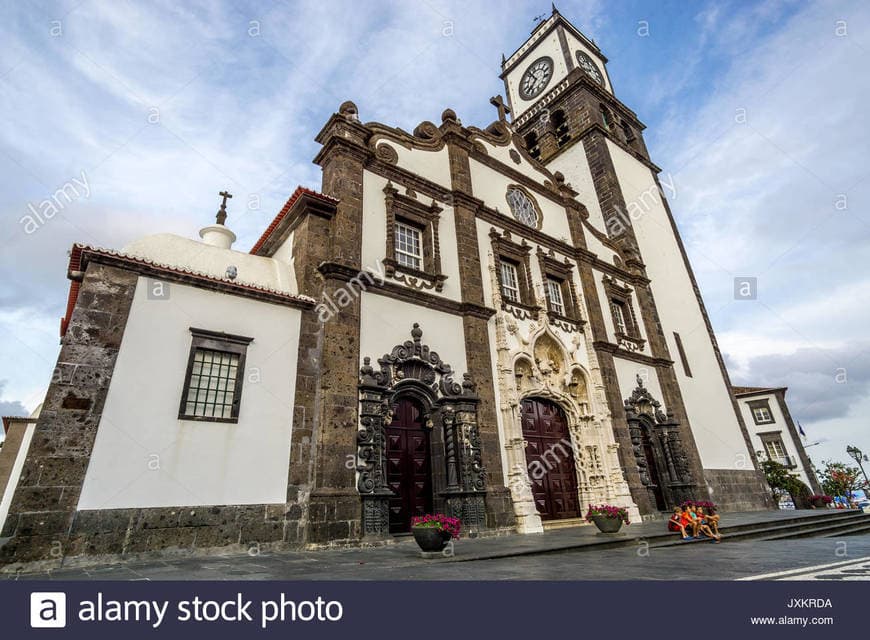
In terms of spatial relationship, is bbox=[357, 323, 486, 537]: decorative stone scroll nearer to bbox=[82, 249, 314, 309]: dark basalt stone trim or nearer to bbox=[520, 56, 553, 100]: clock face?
bbox=[82, 249, 314, 309]: dark basalt stone trim

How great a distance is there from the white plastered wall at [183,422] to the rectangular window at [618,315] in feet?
45.7

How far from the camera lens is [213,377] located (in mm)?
8961

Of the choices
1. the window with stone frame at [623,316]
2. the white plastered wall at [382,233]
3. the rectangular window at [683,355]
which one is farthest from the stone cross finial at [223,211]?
the rectangular window at [683,355]

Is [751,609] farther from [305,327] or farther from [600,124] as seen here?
[600,124]

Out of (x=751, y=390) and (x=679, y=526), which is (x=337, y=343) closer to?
(x=679, y=526)

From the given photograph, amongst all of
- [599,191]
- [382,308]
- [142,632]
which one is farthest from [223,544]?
[599,191]

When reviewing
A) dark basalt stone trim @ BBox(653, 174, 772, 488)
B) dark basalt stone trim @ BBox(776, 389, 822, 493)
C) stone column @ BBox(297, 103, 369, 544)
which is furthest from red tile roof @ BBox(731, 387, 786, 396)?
stone column @ BBox(297, 103, 369, 544)

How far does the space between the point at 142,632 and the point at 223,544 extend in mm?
5444

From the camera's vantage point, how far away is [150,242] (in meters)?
10.2

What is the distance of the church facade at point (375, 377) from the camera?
7.69m

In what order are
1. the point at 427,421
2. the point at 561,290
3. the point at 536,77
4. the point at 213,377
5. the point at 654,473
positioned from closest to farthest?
the point at 213,377
the point at 427,421
the point at 654,473
the point at 561,290
the point at 536,77

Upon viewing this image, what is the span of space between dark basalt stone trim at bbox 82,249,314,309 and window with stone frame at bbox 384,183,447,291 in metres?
2.97

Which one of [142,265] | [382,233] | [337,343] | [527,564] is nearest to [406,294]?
[382,233]
